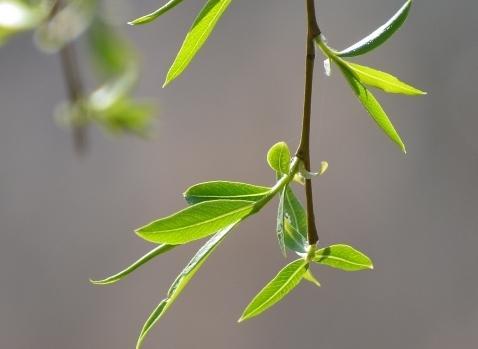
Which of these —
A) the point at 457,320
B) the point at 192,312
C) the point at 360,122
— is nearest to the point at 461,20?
the point at 360,122

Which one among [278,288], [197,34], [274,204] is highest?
[197,34]

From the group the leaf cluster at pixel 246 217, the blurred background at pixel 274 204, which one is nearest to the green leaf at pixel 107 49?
the leaf cluster at pixel 246 217

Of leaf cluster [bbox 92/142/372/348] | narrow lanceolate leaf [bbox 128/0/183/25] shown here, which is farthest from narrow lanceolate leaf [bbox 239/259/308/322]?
narrow lanceolate leaf [bbox 128/0/183/25]

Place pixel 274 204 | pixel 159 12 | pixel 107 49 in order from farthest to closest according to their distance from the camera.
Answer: pixel 274 204 → pixel 107 49 → pixel 159 12

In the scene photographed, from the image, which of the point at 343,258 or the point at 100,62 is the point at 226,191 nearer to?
the point at 343,258

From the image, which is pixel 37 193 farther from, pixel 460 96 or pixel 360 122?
pixel 460 96

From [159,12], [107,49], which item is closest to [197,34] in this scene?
[159,12]

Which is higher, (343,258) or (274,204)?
(343,258)
